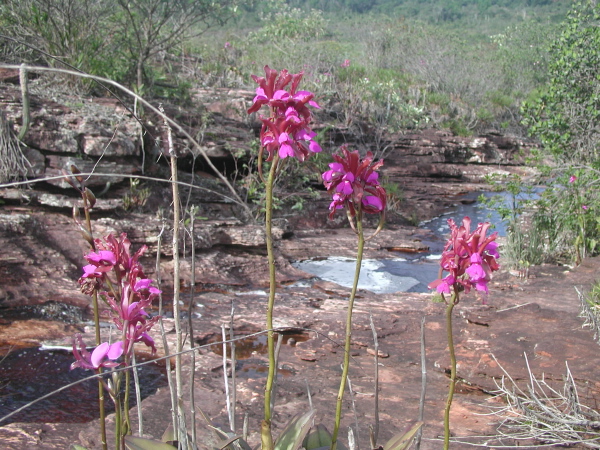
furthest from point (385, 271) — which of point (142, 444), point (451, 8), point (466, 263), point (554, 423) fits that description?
point (451, 8)

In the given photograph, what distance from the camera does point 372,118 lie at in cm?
1369

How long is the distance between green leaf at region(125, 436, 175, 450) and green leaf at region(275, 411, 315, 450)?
1.06 ft

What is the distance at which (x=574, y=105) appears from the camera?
297 inches

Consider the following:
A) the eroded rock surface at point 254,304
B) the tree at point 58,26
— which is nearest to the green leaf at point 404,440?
the eroded rock surface at point 254,304

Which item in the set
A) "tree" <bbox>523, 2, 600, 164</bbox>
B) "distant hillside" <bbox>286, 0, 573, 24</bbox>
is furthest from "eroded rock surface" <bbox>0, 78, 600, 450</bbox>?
"distant hillside" <bbox>286, 0, 573, 24</bbox>

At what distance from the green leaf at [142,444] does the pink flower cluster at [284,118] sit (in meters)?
0.84

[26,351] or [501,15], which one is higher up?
[501,15]

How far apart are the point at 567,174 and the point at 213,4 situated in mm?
6349

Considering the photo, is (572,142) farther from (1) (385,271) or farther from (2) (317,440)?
(2) (317,440)

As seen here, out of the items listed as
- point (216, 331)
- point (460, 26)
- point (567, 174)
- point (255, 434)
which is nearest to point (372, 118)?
point (567, 174)

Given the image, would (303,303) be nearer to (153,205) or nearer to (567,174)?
(153,205)

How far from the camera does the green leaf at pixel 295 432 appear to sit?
1589 millimetres

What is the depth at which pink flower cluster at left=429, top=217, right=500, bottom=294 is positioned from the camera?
4.75ft

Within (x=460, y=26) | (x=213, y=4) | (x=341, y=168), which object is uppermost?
(x=460, y=26)
